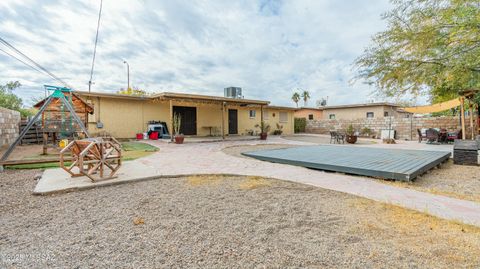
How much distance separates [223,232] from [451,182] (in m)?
4.61

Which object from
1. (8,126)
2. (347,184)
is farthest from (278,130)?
(8,126)

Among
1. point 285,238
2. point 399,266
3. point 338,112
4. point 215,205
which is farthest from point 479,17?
point 338,112

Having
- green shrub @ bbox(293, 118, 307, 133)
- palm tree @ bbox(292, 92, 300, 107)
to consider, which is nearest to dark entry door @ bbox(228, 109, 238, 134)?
green shrub @ bbox(293, 118, 307, 133)

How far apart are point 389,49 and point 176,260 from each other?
5931 mm

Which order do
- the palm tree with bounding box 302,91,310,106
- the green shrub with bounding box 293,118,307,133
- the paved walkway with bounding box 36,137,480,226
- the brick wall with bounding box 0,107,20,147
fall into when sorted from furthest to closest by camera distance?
1. the palm tree with bounding box 302,91,310,106
2. the green shrub with bounding box 293,118,307,133
3. the brick wall with bounding box 0,107,20,147
4. the paved walkway with bounding box 36,137,480,226

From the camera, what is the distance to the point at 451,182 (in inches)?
167

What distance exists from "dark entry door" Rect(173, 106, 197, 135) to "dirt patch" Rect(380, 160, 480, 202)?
1214 centimetres

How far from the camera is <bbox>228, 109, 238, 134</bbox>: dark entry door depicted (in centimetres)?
1678

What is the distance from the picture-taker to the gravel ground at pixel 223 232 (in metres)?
1.74

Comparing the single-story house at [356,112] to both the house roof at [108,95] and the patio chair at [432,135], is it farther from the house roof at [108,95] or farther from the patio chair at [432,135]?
the house roof at [108,95]

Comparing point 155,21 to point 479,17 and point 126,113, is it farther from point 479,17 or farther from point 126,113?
point 479,17

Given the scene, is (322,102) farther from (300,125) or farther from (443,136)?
(443,136)

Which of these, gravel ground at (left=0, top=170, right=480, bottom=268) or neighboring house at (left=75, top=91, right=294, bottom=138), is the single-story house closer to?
neighboring house at (left=75, top=91, right=294, bottom=138)

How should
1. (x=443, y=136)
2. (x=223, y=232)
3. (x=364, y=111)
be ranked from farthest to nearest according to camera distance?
(x=364, y=111) → (x=443, y=136) → (x=223, y=232)
